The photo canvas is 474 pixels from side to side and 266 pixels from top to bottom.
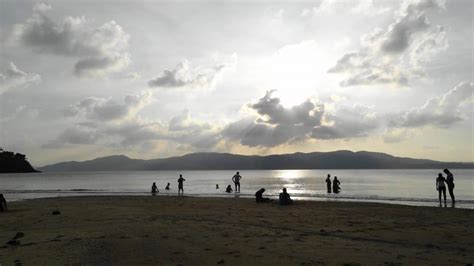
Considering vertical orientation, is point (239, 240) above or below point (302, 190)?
above

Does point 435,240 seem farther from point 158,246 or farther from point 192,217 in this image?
point 192,217

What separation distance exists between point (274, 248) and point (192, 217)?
868 centimetres

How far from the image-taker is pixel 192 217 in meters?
19.3

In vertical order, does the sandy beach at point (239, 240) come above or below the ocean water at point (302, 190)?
above

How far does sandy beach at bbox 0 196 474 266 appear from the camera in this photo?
10.1 metres

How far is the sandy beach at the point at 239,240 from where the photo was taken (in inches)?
398

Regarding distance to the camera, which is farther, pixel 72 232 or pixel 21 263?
pixel 72 232

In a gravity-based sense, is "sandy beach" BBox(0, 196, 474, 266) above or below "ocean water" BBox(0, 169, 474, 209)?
above

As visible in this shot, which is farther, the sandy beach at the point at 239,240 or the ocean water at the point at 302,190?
the ocean water at the point at 302,190

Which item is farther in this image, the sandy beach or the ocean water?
the ocean water

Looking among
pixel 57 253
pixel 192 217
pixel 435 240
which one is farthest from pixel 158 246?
pixel 435 240

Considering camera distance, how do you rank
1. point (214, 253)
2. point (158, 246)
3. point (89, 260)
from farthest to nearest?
point (158, 246) → point (214, 253) → point (89, 260)

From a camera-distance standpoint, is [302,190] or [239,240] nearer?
[239,240]

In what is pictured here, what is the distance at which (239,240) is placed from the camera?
12.6 meters
